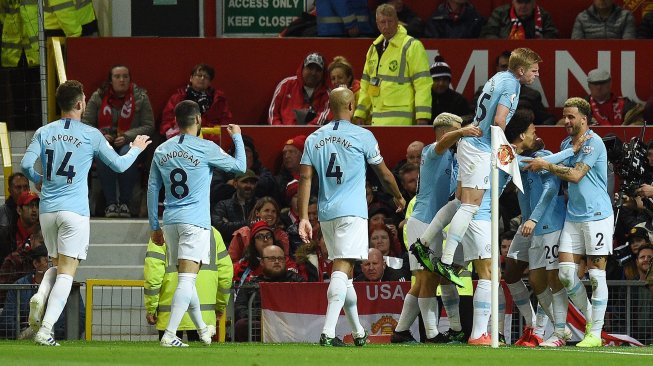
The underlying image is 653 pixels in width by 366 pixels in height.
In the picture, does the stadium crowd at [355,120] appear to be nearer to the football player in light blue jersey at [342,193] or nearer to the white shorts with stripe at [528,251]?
the white shorts with stripe at [528,251]

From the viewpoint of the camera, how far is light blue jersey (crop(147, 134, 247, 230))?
45.6 ft

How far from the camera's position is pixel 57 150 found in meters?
13.9

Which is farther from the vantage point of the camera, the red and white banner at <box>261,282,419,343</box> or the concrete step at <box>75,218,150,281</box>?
the concrete step at <box>75,218,150,281</box>

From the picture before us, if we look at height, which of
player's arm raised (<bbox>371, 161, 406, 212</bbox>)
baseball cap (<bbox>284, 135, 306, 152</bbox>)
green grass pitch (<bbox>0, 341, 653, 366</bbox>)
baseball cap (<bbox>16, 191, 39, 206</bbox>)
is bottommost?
green grass pitch (<bbox>0, 341, 653, 366</bbox>)

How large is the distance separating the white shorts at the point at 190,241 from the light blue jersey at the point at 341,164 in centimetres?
106

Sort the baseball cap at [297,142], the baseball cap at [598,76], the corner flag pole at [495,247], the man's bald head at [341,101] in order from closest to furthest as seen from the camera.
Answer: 1. the corner flag pole at [495,247]
2. the man's bald head at [341,101]
3. the baseball cap at [297,142]
4. the baseball cap at [598,76]

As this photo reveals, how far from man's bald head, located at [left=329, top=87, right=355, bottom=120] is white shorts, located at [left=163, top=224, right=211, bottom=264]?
1589 millimetres

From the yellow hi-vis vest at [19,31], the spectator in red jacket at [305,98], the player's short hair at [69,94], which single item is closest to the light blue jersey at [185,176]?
the player's short hair at [69,94]

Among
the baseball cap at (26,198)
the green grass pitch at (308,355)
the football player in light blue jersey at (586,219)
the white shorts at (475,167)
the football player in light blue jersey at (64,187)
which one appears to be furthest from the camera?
the baseball cap at (26,198)

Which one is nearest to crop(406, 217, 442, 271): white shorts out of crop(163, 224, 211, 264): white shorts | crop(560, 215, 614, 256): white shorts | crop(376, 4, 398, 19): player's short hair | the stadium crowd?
the stadium crowd

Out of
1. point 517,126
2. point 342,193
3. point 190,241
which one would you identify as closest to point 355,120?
point 517,126

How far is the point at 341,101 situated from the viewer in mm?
14258

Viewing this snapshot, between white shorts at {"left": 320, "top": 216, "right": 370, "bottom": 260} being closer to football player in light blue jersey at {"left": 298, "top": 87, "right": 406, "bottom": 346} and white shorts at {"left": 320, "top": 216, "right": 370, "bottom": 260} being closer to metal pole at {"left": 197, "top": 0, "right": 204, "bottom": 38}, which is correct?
football player in light blue jersey at {"left": 298, "top": 87, "right": 406, "bottom": 346}

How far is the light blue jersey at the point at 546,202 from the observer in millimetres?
15117
